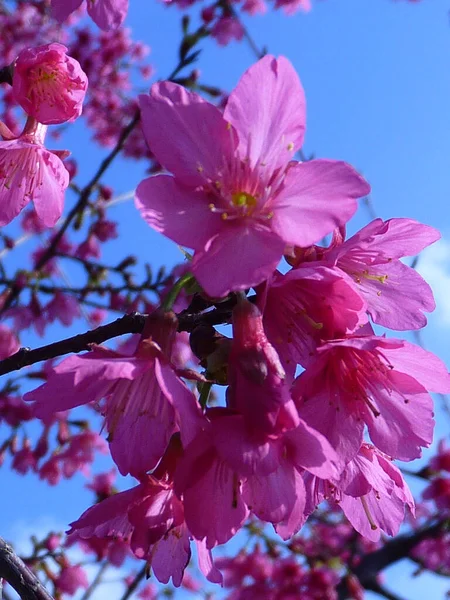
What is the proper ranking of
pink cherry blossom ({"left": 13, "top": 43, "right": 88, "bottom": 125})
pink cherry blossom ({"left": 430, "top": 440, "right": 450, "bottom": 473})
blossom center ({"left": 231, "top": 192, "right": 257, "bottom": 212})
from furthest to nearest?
pink cherry blossom ({"left": 430, "top": 440, "right": 450, "bottom": 473}) → pink cherry blossom ({"left": 13, "top": 43, "right": 88, "bottom": 125}) → blossom center ({"left": 231, "top": 192, "right": 257, "bottom": 212})

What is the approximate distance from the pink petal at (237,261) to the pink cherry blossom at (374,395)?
19 centimetres

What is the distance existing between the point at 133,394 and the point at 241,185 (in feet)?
1.41

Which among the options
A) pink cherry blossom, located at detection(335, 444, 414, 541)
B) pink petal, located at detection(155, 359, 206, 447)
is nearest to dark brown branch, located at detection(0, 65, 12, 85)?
pink petal, located at detection(155, 359, 206, 447)

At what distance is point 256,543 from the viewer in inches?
183

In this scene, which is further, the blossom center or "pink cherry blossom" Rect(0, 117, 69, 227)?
"pink cherry blossom" Rect(0, 117, 69, 227)

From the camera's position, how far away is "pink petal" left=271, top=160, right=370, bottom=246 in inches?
38.8

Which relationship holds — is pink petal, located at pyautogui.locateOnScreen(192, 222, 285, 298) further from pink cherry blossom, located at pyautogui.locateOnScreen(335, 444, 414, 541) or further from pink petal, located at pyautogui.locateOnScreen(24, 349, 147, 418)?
pink cherry blossom, located at pyautogui.locateOnScreen(335, 444, 414, 541)

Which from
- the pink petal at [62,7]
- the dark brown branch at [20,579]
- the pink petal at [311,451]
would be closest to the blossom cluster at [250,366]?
the pink petal at [311,451]

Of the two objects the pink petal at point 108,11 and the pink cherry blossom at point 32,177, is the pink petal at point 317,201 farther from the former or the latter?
the pink petal at point 108,11

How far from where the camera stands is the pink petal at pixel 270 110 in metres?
1.05

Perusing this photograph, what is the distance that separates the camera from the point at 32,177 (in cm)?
165

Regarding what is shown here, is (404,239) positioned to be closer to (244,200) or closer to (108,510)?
(244,200)

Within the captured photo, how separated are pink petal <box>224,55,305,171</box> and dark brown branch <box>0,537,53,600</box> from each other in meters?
0.80

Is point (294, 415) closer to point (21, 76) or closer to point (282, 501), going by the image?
point (282, 501)
